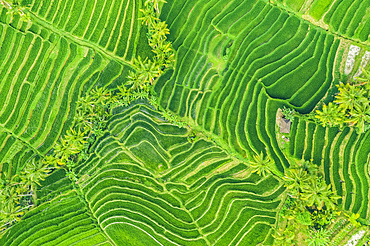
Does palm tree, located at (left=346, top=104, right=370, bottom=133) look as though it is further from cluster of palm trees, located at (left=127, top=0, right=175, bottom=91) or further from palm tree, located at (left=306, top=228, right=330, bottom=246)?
cluster of palm trees, located at (left=127, top=0, right=175, bottom=91)

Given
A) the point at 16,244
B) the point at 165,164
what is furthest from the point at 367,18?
the point at 16,244

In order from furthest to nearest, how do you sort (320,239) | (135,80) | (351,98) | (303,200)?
1. (135,80)
2. (303,200)
3. (320,239)
4. (351,98)

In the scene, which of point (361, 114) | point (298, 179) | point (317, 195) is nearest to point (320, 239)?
point (317, 195)

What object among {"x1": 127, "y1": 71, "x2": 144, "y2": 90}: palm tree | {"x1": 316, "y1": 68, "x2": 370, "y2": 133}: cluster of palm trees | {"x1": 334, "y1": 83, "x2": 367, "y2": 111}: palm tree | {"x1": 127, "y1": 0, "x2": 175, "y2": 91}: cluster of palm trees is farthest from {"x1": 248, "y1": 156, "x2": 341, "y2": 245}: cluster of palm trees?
{"x1": 127, "y1": 71, "x2": 144, "y2": 90}: palm tree

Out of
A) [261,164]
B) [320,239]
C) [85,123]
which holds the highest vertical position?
[261,164]

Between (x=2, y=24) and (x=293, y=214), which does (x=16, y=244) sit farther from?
(x=293, y=214)

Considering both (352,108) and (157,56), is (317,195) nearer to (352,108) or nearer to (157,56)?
(352,108)
